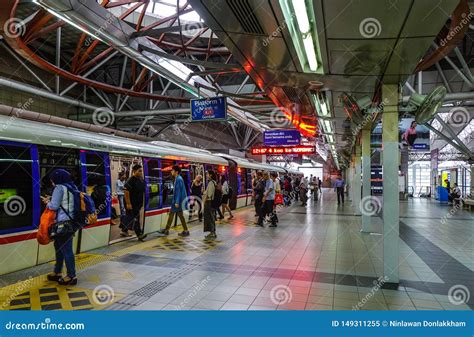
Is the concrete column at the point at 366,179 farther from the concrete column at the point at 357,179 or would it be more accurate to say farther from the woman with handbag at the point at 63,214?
the woman with handbag at the point at 63,214

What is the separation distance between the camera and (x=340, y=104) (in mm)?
7391

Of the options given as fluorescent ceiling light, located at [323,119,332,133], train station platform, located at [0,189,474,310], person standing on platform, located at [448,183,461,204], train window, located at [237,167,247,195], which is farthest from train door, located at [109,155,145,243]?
person standing on platform, located at [448,183,461,204]

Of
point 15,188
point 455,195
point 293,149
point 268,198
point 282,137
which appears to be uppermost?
point 282,137

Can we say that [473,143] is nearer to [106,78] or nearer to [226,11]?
[106,78]

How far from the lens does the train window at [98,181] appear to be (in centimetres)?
656

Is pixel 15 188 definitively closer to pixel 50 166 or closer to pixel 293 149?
pixel 50 166

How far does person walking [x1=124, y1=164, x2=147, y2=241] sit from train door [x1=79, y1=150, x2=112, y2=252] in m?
0.57

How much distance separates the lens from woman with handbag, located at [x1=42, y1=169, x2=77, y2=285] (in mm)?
4602

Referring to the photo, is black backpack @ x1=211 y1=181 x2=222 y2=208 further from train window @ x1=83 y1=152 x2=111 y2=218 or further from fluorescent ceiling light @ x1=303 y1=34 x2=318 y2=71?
fluorescent ceiling light @ x1=303 y1=34 x2=318 y2=71

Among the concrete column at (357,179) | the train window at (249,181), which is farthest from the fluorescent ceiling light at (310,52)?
the train window at (249,181)

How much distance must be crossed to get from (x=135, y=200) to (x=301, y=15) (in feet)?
18.5

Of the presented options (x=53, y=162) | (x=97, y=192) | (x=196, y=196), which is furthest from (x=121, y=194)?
(x=196, y=196)

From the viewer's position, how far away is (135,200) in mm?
7633

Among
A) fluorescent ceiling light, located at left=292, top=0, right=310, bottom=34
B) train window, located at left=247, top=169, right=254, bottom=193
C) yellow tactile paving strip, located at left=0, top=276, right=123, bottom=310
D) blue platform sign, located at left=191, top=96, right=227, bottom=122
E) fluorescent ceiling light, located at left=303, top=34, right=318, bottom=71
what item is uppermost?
blue platform sign, located at left=191, top=96, right=227, bottom=122
